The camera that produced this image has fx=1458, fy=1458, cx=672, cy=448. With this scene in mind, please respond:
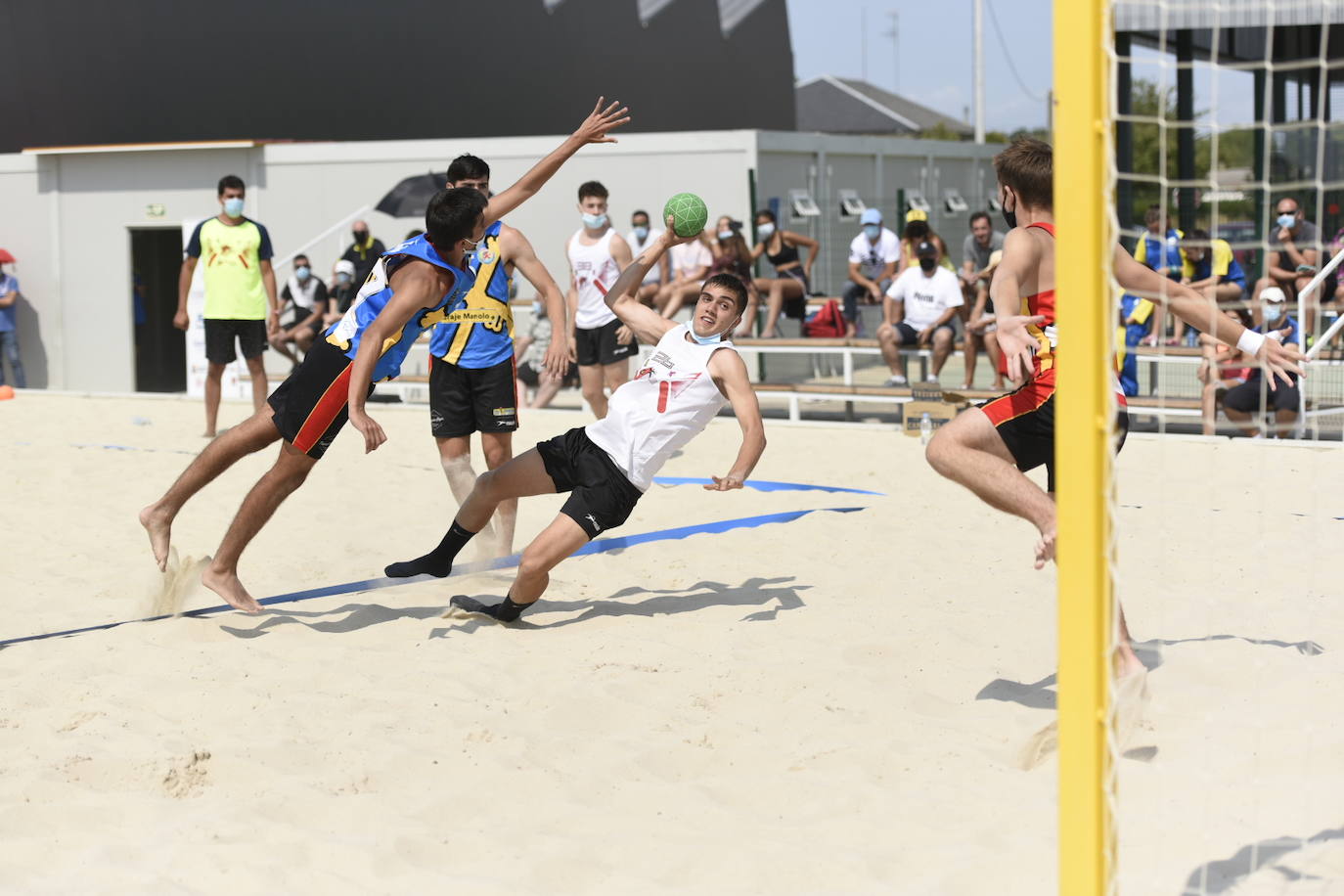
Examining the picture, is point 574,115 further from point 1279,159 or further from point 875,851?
point 875,851

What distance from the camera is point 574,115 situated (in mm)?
26469

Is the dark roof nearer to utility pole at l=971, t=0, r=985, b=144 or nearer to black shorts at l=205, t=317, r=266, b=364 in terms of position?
utility pole at l=971, t=0, r=985, b=144

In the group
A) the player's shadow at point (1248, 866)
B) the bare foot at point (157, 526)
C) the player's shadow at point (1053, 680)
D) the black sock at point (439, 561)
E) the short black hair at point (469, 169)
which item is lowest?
the player's shadow at point (1248, 866)

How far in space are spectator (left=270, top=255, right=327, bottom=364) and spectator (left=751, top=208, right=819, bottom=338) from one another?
187 inches

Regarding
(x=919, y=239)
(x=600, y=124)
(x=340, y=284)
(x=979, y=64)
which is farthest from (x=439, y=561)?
(x=979, y=64)

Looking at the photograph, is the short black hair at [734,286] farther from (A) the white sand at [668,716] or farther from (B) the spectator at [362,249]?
(B) the spectator at [362,249]

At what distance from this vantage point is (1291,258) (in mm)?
11336

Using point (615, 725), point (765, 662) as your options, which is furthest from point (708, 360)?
point (615, 725)

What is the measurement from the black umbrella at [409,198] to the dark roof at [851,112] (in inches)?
1212

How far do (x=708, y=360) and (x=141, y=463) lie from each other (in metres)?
5.26

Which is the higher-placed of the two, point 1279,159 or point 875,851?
point 1279,159

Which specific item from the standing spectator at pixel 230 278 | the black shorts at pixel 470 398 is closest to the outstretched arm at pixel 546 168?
the black shorts at pixel 470 398

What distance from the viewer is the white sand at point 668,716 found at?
11.1 ft

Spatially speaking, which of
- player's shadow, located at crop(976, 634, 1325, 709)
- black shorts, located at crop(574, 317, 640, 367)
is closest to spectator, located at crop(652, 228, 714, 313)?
black shorts, located at crop(574, 317, 640, 367)
